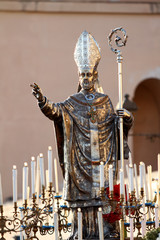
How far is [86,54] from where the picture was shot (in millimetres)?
11234

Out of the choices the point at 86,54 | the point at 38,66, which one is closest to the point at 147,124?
the point at 38,66

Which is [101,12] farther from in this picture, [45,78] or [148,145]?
[148,145]

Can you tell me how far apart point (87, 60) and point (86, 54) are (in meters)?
0.07

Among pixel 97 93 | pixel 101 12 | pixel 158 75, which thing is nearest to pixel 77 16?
pixel 101 12

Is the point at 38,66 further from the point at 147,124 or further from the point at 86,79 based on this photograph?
the point at 86,79

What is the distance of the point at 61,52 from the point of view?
20.0m

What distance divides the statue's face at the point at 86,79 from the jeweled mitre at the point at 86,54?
1.6 inches

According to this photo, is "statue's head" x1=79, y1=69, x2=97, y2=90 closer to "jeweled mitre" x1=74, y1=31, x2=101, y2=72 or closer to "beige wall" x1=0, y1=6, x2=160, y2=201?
"jeweled mitre" x1=74, y1=31, x2=101, y2=72

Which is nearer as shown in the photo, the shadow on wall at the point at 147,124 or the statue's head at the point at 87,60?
the statue's head at the point at 87,60

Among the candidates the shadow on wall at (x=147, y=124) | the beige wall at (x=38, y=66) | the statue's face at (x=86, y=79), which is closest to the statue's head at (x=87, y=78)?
the statue's face at (x=86, y=79)

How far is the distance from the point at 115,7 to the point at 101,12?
295 millimetres

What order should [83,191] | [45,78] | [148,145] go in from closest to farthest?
[83,191] < [45,78] < [148,145]

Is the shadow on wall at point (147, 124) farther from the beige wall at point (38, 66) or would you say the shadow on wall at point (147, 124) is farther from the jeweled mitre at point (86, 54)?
the jeweled mitre at point (86, 54)

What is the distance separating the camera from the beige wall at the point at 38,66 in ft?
64.5
